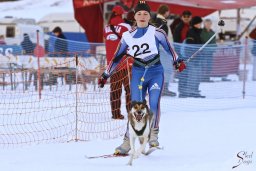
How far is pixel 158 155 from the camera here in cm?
639

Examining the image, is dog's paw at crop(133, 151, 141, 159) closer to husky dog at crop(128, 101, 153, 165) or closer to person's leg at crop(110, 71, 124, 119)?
husky dog at crop(128, 101, 153, 165)

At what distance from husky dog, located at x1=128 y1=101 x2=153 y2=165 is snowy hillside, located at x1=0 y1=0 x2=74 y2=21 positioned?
28564mm

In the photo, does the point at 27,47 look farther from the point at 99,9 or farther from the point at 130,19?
the point at 130,19

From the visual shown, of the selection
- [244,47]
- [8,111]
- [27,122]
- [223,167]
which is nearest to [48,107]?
[8,111]

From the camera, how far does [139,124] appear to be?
5.96m

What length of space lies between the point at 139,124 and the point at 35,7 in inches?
1303

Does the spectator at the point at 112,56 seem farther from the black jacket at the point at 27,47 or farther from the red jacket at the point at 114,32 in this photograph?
the black jacket at the point at 27,47

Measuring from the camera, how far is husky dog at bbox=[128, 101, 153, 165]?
5906 mm

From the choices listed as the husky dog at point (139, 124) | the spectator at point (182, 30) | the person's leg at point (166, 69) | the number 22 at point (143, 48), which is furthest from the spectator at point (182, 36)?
the husky dog at point (139, 124)

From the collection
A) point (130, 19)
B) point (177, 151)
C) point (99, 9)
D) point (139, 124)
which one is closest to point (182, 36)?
point (130, 19)

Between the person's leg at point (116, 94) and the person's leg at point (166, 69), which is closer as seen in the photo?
the person's leg at point (116, 94)

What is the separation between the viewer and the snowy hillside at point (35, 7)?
1395 inches

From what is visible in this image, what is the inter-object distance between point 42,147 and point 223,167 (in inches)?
95.1

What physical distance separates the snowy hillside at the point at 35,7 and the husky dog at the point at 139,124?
1125 inches
